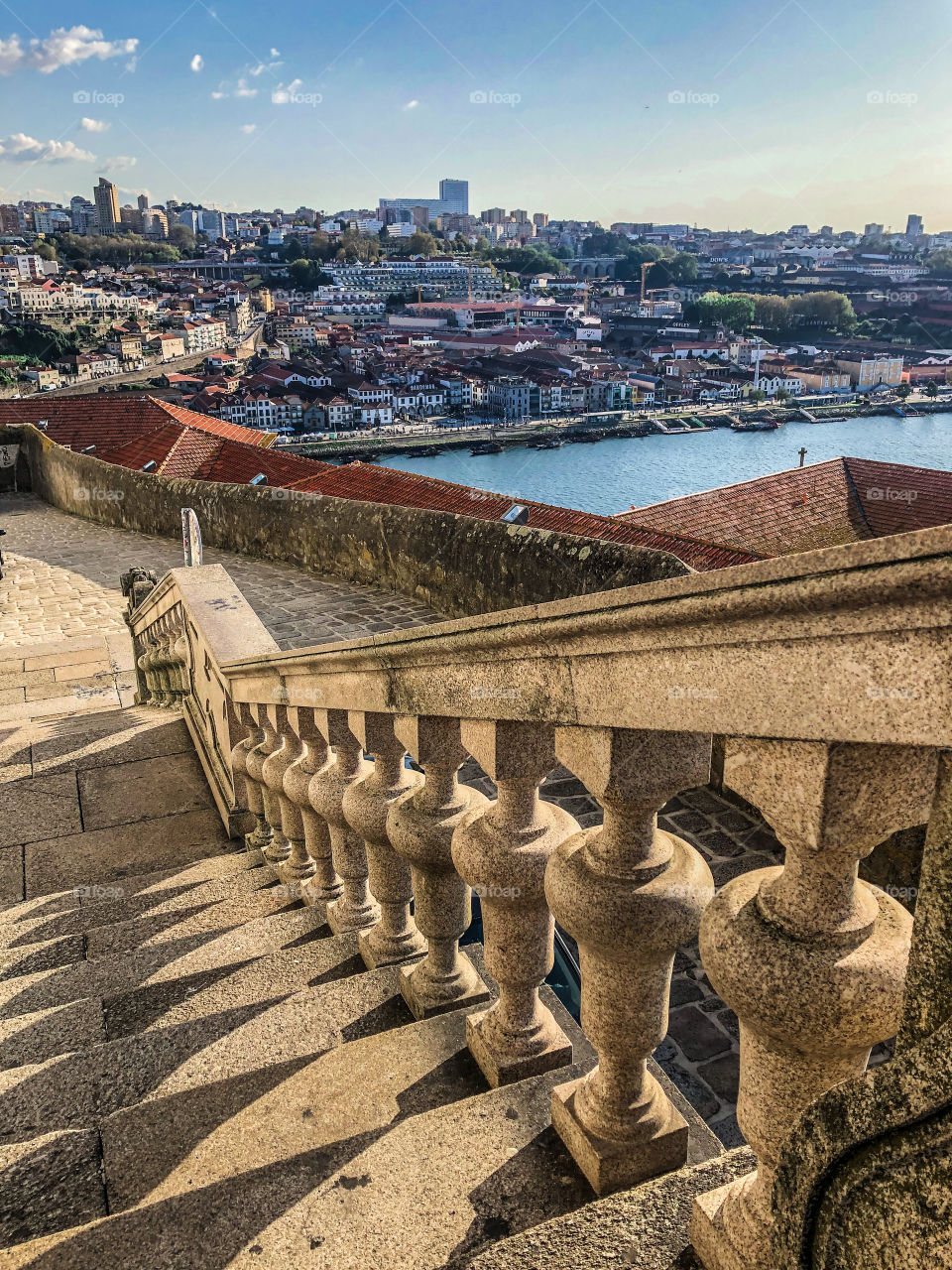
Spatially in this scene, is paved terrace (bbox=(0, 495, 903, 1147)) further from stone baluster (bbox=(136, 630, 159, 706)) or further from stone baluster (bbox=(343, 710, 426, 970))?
stone baluster (bbox=(343, 710, 426, 970))

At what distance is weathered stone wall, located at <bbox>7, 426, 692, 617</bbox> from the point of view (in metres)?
7.94

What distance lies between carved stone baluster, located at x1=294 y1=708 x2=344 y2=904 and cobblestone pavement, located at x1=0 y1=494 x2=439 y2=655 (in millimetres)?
5432

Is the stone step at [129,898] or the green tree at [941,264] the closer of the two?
the stone step at [129,898]

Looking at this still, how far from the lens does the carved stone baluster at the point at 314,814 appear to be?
2.71 metres

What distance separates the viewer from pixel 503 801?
1616 millimetres

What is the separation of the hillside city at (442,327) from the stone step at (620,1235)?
75.7m

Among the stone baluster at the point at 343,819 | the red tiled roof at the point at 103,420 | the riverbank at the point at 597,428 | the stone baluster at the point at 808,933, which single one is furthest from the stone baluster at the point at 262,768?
the riverbank at the point at 597,428

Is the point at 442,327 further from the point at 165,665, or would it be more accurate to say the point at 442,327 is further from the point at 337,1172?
the point at 337,1172

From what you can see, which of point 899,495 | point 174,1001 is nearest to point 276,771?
point 174,1001

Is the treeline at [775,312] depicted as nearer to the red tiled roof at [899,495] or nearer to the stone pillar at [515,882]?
the red tiled roof at [899,495]

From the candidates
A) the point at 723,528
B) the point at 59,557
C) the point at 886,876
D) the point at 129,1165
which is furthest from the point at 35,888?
the point at 723,528

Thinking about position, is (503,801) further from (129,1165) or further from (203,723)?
(203,723)

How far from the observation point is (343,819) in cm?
251

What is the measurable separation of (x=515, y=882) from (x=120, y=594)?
11.5m
